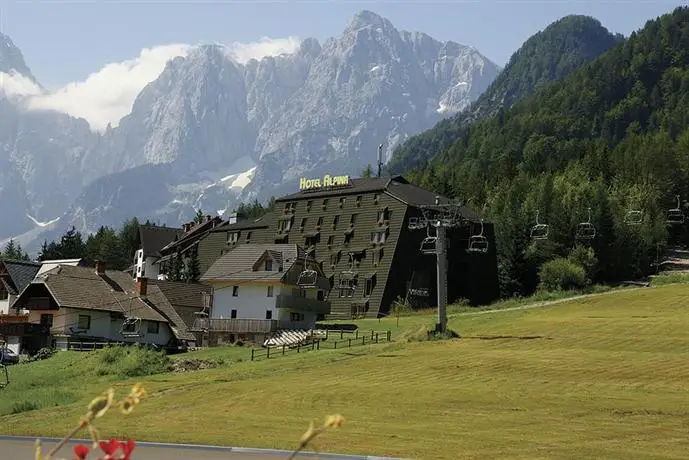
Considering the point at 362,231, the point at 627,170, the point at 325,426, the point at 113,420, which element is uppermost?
the point at 627,170

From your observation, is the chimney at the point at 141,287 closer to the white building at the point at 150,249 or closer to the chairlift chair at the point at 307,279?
the chairlift chair at the point at 307,279

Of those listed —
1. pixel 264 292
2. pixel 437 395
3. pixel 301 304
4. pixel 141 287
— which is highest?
pixel 141 287

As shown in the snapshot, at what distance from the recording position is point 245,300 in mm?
84000

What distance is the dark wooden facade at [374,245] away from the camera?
10125cm

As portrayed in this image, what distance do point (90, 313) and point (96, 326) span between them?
137cm

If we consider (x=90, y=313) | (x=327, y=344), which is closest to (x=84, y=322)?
(x=90, y=313)

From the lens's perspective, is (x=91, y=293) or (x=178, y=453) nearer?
(x=178, y=453)

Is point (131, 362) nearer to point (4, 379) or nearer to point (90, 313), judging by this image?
point (4, 379)

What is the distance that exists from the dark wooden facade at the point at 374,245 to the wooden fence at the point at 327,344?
29.1 metres

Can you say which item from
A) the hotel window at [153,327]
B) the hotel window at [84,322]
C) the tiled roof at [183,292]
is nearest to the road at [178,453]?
the hotel window at [84,322]

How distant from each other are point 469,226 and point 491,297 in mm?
9710

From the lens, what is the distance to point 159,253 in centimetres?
15288

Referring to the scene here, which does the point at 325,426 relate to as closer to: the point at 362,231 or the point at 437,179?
the point at 362,231

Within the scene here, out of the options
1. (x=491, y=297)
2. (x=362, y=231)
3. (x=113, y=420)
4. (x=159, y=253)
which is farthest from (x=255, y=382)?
(x=159, y=253)
